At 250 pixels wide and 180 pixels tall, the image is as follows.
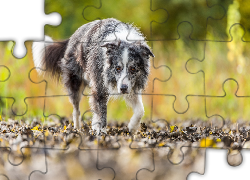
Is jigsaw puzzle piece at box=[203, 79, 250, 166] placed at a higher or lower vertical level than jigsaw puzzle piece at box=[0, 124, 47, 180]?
higher

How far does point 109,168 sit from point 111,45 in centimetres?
171

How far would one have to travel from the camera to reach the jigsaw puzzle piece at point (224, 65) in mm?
7862

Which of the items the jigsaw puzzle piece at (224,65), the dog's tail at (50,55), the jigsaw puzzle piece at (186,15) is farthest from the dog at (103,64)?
the jigsaw puzzle piece at (186,15)

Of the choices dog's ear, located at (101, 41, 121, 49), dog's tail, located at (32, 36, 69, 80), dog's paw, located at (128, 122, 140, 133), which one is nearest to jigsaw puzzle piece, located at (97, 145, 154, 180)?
dog's paw, located at (128, 122, 140, 133)

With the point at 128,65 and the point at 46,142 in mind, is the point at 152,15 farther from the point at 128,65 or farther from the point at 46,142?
the point at 46,142

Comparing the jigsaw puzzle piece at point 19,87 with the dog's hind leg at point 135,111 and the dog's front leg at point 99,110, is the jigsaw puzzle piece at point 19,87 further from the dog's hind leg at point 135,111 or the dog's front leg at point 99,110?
the dog's hind leg at point 135,111

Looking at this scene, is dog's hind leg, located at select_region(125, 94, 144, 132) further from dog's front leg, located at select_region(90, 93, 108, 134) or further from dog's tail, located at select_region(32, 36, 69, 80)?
dog's tail, located at select_region(32, 36, 69, 80)

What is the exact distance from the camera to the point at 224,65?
8.44 m

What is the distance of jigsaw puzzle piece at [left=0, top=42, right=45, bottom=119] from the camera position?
7.74m

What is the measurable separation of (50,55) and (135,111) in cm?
203

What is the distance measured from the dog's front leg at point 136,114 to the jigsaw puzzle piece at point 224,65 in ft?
8.24

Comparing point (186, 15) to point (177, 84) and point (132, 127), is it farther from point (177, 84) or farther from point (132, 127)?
point (132, 127)

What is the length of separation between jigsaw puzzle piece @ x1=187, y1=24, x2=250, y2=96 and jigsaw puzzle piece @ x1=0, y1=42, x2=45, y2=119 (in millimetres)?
3412
